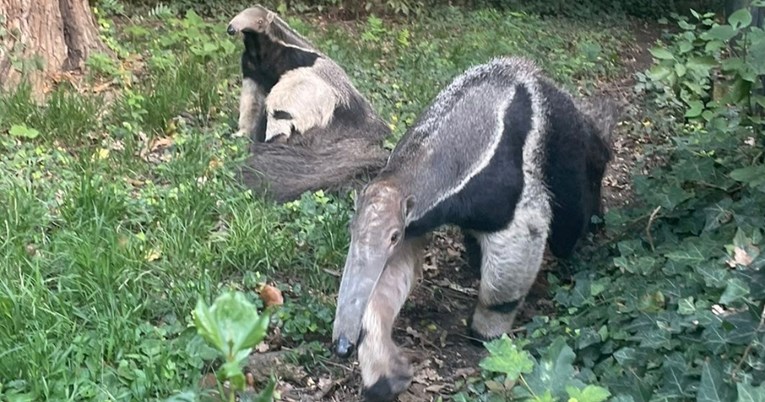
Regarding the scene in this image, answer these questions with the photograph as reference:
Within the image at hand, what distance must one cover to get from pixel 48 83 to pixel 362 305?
3980 mm

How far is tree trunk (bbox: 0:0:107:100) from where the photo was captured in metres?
6.11

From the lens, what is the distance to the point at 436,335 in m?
4.37

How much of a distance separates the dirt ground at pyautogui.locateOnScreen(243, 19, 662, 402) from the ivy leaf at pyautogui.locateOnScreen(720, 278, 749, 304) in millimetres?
1303

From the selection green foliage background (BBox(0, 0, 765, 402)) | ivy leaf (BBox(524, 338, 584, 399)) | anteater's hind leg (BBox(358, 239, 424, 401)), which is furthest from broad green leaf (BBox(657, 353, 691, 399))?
anteater's hind leg (BBox(358, 239, 424, 401))

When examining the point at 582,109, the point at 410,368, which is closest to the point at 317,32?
the point at 582,109

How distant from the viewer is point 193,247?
173 inches

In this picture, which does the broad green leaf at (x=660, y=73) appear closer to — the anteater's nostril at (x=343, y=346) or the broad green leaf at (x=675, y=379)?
the broad green leaf at (x=675, y=379)

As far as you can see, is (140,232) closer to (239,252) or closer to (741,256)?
(239,252)

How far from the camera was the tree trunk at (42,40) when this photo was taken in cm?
611

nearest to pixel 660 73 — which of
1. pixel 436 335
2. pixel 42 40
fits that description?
pixel 436 335

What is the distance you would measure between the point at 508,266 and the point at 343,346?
1.11m

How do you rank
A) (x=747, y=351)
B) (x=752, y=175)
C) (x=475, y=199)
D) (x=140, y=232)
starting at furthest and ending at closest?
1. (x=140, y=232)
2. (x=475, y=199)
3. (x=752, y=175)
4. (x=747, y=351)

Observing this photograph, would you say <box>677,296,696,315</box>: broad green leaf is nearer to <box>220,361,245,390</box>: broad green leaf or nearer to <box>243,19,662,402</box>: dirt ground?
<box>243,19,662,402</box>: dirt ground

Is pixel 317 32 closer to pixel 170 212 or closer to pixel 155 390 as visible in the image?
pixel 170 212
